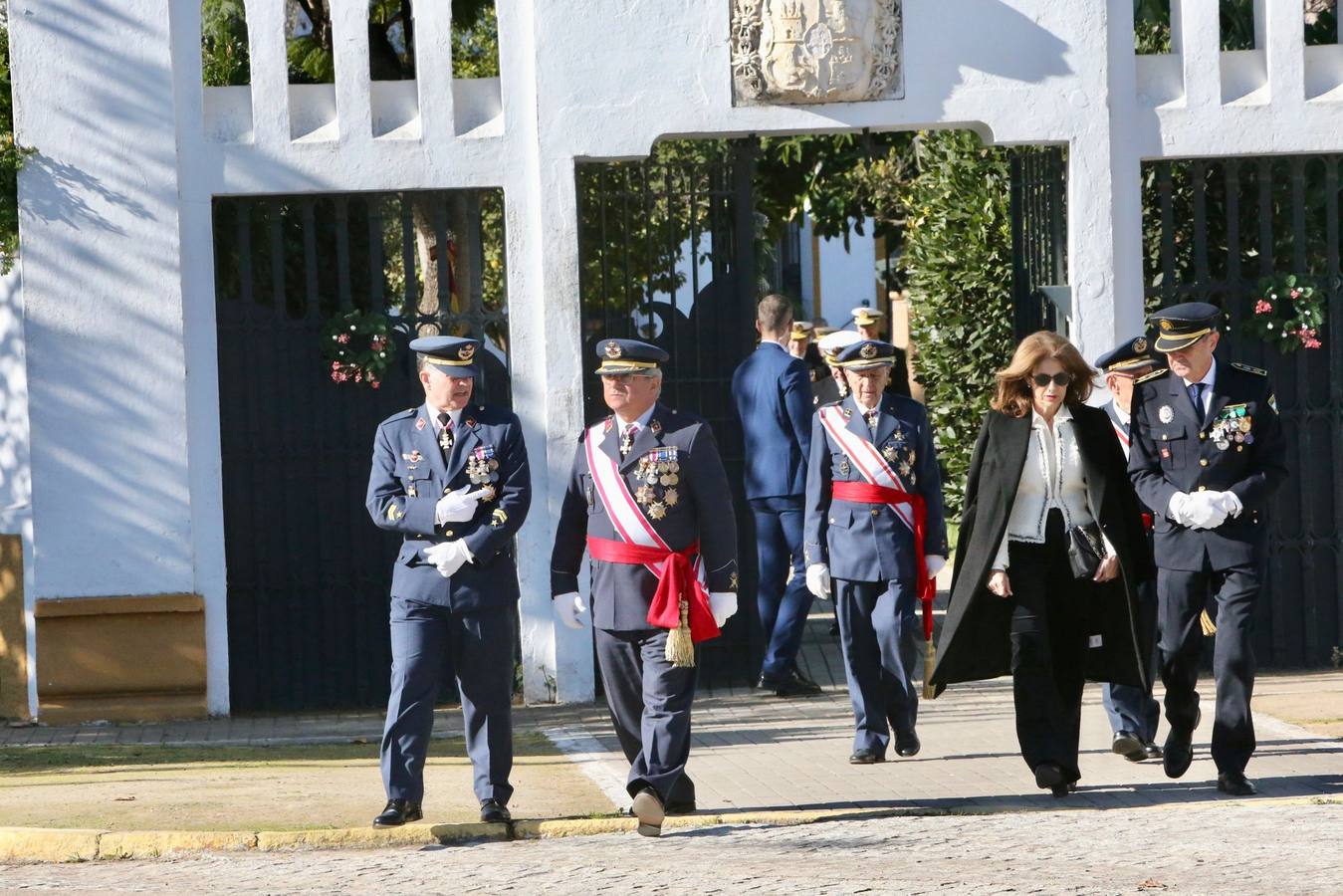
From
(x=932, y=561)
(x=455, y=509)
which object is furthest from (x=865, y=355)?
(x=455, y=509)

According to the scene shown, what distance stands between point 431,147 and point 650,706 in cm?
436

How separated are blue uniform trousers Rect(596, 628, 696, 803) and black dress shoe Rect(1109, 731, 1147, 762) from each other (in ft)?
6.62

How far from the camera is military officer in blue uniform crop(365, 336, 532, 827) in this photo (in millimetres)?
8086

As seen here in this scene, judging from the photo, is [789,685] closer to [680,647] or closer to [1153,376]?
[1153,376]

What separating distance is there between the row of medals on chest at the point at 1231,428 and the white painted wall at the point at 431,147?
10.4 ft

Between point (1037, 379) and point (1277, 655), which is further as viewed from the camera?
point (1277, 655)

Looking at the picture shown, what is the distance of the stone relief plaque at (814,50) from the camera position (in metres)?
11.4

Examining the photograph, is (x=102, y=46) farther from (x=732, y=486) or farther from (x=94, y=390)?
(x=732, y=486)

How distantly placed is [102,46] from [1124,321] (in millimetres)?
5560

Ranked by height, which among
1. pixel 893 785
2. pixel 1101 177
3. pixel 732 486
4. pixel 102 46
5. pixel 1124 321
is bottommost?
pixel 893 785

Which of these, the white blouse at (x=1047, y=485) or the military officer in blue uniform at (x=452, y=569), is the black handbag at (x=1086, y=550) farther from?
the military officer in blue uniform at (x=452, y=569)

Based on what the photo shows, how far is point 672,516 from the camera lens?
327 inches

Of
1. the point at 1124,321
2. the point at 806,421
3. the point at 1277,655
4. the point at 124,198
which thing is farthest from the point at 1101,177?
the point at 124,198

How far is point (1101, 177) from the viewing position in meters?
11.7
